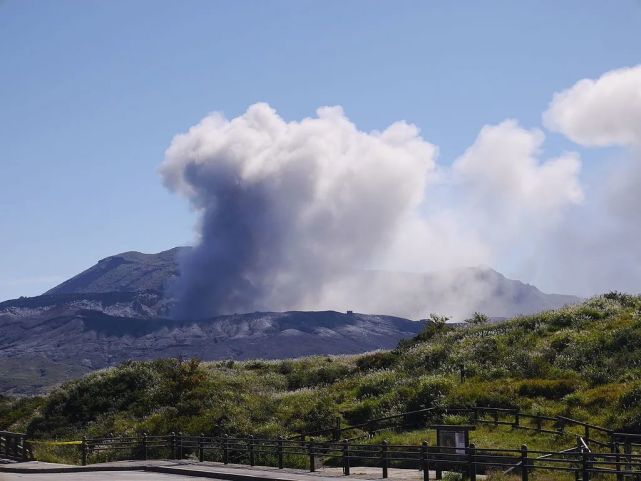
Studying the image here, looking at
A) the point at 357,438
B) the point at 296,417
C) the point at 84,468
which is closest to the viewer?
the point at 84,468

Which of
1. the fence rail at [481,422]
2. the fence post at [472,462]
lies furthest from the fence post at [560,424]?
the fence post at [472,462]

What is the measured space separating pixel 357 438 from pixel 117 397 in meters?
26.3

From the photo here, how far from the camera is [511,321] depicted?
68.4 m

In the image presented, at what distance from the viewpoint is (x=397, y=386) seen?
54.5m

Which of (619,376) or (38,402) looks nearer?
(619,376)

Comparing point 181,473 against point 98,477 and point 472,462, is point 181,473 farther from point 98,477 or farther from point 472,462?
point 472,462

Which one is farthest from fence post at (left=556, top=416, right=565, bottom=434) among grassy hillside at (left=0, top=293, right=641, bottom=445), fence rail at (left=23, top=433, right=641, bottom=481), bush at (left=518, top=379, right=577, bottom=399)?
bush at (left=518, top=379, right=577, bottom=399)

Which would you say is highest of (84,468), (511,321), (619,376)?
(511,321)

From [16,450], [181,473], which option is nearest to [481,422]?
[181,473]

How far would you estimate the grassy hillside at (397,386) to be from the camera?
4675 cm

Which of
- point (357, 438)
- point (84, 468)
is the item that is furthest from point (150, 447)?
A: point (357, 438)

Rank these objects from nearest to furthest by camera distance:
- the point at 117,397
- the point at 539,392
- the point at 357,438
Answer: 1. the point at 357,438
2. the point at 539,392
3. the point at 117,397

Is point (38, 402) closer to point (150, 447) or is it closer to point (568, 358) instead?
point (150, 447)

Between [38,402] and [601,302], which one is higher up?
[601,302]
